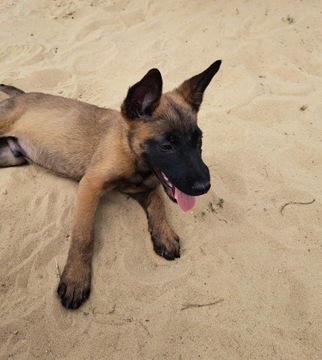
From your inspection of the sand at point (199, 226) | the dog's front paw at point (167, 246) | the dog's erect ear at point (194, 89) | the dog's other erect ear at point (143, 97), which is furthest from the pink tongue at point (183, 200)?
the dog's erect ear at point (194, 89)

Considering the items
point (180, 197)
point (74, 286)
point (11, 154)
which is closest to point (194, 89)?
point (180, 197)

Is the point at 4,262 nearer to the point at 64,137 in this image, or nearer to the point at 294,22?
the point at 64,137

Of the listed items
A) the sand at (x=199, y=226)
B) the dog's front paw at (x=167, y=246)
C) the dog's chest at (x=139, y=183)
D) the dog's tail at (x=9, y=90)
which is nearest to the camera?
the sand at (x=199, y=226)

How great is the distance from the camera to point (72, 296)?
287 centimetres

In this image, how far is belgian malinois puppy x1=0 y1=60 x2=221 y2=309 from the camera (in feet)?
9.80

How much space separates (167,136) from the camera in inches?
120

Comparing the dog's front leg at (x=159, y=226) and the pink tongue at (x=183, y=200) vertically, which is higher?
the pink tongue at (x=183, y=200)

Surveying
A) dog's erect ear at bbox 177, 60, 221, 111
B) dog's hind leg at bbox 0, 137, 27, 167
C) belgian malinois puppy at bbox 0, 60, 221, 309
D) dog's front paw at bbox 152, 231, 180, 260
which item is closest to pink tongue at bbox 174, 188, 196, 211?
belgian malinois puppy at bbox 0, 60, 221, 309

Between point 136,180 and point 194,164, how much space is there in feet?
2.45

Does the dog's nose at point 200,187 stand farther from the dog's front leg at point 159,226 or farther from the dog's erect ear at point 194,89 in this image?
the dog's erect ear at point 194,89

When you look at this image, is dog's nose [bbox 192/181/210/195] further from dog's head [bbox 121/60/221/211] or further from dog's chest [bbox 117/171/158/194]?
dog's chest [bbox 117/171/158/194]

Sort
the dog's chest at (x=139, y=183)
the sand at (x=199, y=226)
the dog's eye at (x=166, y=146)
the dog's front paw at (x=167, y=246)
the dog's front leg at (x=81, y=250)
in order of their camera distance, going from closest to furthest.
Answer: the sand at (x=199, y=226), the dog's front leg at (x=81, y=250), the dog's eye at (x=166, y=146), the dog's front paw at (x=167, y=246), the dog's chest at (x=139, y=183)

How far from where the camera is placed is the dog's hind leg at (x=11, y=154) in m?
4.00

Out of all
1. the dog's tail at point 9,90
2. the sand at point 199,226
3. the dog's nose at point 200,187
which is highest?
the dog's tail at point 9,90
